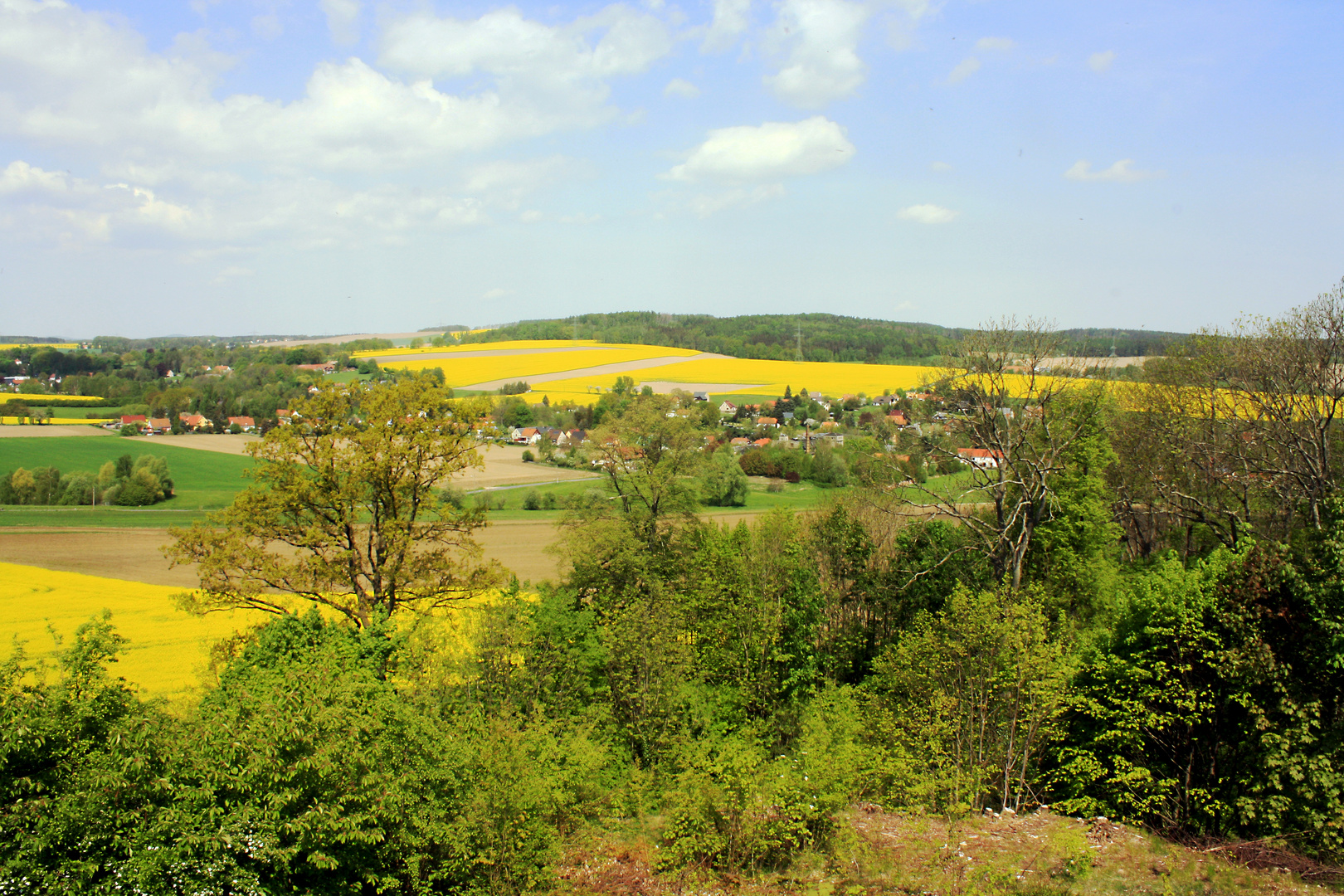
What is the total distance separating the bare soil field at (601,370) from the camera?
3159 inches

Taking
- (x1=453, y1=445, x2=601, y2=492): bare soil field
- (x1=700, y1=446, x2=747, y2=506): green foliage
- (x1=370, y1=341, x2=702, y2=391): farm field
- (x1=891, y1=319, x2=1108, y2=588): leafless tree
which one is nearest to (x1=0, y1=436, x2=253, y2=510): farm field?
(x1=453, y1=445, x2=601, y2=492): bare soil field

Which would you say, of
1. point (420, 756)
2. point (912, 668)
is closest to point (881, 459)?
point (912, 668)

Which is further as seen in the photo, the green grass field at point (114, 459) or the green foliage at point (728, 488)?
the green foliage at point (728, 488)

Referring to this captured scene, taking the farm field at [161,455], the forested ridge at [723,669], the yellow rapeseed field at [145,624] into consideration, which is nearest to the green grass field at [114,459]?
the farm field at [161,455]

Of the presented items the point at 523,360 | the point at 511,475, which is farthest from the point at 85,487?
the point at 523,360

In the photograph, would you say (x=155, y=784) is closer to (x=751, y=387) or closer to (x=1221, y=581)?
(x=1221, y=581)

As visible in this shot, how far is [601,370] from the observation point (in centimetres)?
9138

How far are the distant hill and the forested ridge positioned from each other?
6562cm

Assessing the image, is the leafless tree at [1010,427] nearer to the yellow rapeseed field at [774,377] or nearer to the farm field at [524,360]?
the yellow rapeseed field at [774,377]

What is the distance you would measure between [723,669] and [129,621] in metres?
19.9

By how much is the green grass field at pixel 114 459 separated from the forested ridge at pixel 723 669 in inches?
914

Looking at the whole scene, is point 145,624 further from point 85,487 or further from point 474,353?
point 474,353

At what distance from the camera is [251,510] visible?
17.9m

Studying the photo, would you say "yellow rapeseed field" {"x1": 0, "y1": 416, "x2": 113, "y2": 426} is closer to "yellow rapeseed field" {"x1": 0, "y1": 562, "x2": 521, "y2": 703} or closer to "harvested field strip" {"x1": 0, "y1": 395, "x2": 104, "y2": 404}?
"harvested field strip" {"x1": 0, "y1": 395, "x2": 104, "y2": 404}
